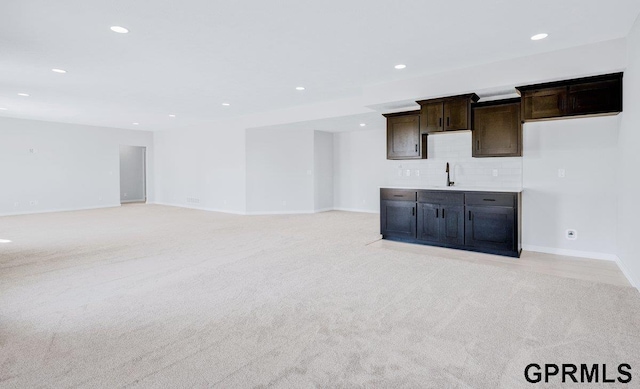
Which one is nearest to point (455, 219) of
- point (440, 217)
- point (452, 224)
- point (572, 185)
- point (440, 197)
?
point (452, 224)

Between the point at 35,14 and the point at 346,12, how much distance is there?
9.31 ft

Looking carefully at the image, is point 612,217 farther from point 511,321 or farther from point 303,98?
point 303,98

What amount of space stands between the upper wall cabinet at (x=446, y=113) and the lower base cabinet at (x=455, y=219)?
3.23ft

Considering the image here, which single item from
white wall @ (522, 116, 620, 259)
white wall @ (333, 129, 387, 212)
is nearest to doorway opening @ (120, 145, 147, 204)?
white wall @ (333, 129, 387, 212)

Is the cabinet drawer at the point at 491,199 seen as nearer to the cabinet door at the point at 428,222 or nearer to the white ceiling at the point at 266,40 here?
the cabinet door at the point at 428,222

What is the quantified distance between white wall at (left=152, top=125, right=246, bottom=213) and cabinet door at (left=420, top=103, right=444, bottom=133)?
5.10 meters

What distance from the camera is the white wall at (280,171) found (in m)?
9.01

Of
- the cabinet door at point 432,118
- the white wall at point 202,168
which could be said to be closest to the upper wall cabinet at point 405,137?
the cabinet door at point 432,118

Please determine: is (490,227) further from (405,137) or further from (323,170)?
(323,170)

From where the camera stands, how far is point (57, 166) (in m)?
9.68

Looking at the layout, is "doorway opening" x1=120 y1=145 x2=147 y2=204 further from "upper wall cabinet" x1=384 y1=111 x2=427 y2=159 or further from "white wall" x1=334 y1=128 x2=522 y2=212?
"upper wall cabinet" x1=384 y1=111 x2=427 y2=159

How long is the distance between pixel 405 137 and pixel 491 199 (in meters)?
1.74

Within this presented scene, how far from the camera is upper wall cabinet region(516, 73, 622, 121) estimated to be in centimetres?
392

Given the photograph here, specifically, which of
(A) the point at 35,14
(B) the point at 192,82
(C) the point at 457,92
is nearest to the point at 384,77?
(C) the point at 457,92
